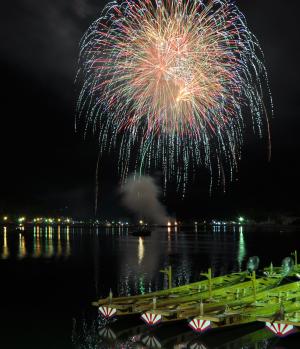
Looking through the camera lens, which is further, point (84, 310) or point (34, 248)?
point (34, 248)

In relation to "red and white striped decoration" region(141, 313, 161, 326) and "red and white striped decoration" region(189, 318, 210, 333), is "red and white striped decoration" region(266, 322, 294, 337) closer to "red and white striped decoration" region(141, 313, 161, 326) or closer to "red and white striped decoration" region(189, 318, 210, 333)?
"red and white striped decoration" region(189, 318, 210, 333)

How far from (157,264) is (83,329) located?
103ft

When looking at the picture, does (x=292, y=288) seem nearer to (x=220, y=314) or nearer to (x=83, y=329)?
(x=220, y=314)

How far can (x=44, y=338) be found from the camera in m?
20.4

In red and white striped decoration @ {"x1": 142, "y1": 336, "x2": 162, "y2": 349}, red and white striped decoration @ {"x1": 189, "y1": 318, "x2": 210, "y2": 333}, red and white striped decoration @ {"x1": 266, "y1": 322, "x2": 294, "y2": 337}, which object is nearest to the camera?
red and white striped decoration @ {"x1": 266, "y1": 322, "x2": 294, "y2": 337}

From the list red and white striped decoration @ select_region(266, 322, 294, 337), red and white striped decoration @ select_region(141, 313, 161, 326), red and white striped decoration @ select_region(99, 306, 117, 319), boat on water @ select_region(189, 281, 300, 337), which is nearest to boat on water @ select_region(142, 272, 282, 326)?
red and white striped decoration @ select_region(141, 313, 161, 326)

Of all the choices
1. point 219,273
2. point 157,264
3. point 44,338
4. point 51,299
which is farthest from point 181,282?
point 44,338

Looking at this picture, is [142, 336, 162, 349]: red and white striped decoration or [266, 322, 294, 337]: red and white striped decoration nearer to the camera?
[266, 322, 294, 337]: red and white striped decoration

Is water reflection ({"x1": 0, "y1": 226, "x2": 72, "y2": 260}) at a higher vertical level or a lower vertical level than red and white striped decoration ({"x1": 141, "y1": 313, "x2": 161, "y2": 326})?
lower

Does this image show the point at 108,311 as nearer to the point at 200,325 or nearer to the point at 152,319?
the point at 152,319

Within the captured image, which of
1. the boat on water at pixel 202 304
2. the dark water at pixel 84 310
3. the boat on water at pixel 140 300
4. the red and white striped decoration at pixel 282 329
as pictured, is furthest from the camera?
the boat on water at pixel 140 300

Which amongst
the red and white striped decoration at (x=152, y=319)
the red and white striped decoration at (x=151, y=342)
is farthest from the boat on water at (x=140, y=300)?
the red and white striped decoration at (x=151, y=342)

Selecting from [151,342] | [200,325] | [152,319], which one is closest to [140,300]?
[152,319]

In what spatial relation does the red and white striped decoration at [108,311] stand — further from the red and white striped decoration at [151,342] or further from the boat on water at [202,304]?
the red and white striped decoration at [151,342]
